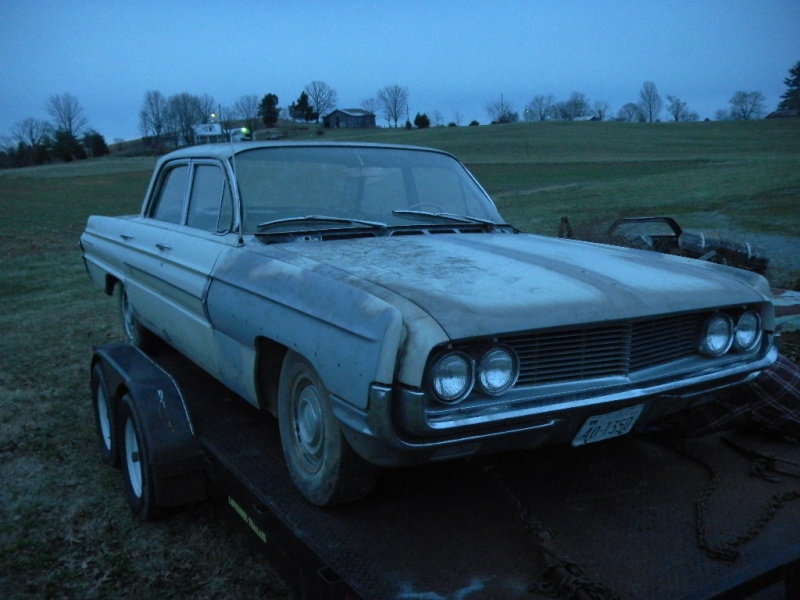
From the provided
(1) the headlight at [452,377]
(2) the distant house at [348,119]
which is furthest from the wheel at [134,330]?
(2) the distant house at [348,119]

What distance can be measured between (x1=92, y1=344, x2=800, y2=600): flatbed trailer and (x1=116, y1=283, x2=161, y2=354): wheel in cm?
191

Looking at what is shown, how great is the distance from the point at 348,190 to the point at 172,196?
4.98 ft

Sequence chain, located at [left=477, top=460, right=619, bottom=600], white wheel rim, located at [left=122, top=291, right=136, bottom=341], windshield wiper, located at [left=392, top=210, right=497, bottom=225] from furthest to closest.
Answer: white wheel rim, located at [left=122, top=291, right=136, bottom=341] < windshield wiper, located at [left=392, top=210, right=497, bottom=225] < chain, located at [left=477, top=460, right=619, bottom=600]

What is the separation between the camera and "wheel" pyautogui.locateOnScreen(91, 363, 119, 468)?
4020mm

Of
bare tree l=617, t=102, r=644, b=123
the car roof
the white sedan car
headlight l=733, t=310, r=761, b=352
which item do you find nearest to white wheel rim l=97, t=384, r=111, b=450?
the white sedan car

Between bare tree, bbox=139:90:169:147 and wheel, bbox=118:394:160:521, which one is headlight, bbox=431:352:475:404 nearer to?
wheel, bbox=118:394:160:521

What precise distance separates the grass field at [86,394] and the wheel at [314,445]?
0.47m

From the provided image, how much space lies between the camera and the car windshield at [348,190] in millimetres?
3729

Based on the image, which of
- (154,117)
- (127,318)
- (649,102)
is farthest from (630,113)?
(127,318)

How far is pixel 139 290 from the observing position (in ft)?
16.0

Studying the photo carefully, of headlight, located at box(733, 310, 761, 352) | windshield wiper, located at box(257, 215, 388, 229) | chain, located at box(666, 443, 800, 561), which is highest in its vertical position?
windshield wiper, located at box(257, 215, 388, 229)

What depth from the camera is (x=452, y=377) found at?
92.9 inches

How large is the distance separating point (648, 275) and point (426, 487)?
1.21 m

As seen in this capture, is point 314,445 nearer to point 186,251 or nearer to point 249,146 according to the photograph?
point 186,251
